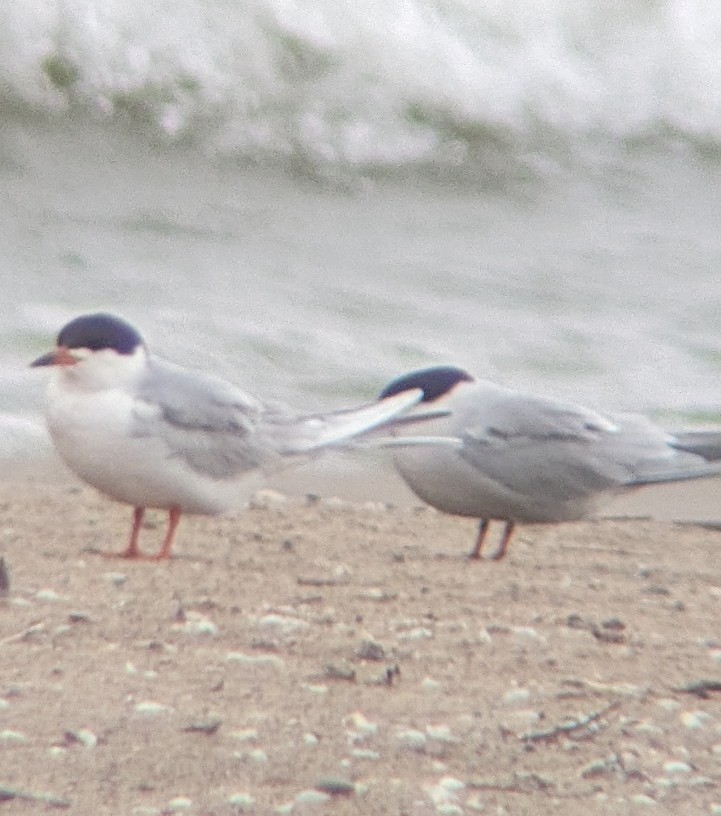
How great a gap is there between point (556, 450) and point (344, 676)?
1979 mm

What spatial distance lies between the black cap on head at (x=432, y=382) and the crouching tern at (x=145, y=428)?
0.62m

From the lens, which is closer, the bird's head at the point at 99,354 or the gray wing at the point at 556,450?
the bird's head at the point at 99,354

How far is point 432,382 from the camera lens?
6.23 metres

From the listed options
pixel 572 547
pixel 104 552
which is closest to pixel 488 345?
pixel 572 547

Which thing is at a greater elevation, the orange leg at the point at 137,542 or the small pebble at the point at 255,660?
the small pebble at the point at 255,660

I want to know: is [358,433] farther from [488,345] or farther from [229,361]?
[488,345]

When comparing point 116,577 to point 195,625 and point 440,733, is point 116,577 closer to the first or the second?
point 195,625

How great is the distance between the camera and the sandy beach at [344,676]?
3.67m

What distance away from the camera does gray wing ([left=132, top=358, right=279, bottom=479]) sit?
547 centimetres

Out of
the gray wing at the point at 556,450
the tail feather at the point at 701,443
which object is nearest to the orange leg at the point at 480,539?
the gray wing at the point at 556,450

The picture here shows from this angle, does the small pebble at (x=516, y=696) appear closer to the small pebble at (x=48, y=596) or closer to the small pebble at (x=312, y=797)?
the small pebble at (x=312, y=797)

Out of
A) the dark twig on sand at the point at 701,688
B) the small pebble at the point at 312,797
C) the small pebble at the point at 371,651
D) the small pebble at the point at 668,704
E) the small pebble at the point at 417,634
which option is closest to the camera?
the small pebble at the point at 312,797

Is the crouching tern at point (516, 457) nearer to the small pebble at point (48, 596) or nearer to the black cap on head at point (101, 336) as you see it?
the black cap on head at point (101, 336)

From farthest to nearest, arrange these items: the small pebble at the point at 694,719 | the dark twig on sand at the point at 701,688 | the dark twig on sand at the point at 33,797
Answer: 1. the dark twig on sand at the point at 701,688
2. the small pebble at the point at 694,719
3. the dark twig on sand at the point at 33,797
